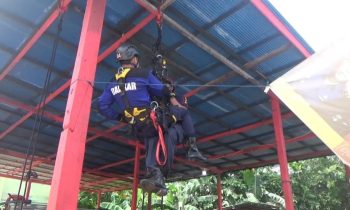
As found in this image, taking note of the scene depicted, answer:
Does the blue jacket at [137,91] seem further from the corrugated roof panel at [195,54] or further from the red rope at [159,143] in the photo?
the corrugated roof panel at [195,54]

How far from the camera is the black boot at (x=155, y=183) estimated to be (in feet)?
11.1

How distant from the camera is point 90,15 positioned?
3.60 m

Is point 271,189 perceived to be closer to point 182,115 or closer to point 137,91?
point 182,115

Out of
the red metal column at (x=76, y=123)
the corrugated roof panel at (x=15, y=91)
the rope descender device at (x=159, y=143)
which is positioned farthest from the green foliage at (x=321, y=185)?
the red metal column at (x=76, y=123)

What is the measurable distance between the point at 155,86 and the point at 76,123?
1103 millimetres

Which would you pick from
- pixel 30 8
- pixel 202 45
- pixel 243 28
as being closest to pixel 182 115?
pixel 202 45

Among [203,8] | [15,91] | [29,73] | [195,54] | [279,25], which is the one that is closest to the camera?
[203,8]

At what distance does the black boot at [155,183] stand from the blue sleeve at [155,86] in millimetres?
928

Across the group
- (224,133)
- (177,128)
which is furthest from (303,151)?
(177,128)

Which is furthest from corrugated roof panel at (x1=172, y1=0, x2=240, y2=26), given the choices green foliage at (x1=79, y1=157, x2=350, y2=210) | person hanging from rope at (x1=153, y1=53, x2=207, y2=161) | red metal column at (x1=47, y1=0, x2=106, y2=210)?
green foliage at (x1=79, y1=157, x2=350, y2=210)

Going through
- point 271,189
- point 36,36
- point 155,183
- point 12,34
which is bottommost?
point 155,183

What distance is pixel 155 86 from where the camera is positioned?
3.76 metres

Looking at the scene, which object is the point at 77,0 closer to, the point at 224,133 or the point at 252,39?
the point at 252,39

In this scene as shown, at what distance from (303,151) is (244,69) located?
5.59m
